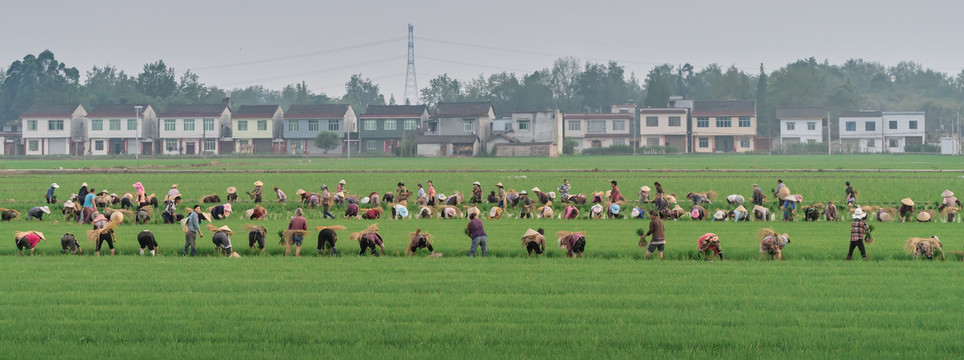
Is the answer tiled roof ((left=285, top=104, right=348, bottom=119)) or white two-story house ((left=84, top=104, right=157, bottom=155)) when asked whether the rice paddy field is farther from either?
white two-story house ((left=84, top=104, right=157, bottom=155))

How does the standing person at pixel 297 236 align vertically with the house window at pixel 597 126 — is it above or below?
below

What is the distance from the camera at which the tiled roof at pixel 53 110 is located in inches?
5379

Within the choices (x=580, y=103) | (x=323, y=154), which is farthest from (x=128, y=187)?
(x=580, y=103)

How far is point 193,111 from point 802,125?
8827 cm

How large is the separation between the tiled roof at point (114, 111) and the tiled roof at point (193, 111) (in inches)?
164

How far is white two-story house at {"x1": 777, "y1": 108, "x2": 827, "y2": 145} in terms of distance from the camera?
133750 millimetres

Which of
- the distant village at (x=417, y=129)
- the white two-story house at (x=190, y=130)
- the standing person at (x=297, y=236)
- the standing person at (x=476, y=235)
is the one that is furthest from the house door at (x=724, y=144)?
the standing person at (x=297, y=236)

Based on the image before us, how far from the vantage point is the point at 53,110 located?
5428 inches

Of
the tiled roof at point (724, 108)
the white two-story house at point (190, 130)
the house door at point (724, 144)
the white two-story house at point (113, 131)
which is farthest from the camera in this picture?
the white two-story house at point (113, 131)

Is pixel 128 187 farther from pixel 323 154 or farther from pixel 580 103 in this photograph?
pixel 580 103

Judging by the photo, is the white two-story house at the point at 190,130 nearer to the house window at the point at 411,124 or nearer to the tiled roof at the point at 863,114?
the house window at the point at 411,124

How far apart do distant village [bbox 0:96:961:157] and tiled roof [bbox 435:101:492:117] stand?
140mm

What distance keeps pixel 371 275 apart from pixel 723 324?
733cm

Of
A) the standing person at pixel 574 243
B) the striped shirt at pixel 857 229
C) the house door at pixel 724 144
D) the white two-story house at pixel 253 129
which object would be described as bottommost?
the standing person at pixel 574 243
